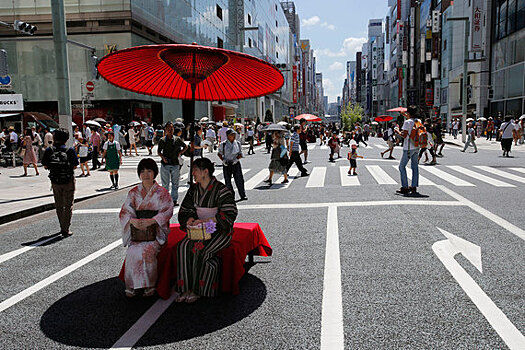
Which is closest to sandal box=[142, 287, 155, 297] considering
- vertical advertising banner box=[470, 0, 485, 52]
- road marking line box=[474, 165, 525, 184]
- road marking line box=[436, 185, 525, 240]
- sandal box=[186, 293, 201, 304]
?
sandal box=[186, 293, 201, 304]

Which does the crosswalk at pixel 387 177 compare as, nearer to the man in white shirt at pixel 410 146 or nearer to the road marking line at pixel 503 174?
the road marking line at pixel 503 174

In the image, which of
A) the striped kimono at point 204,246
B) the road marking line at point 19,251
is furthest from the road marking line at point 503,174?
the road marking line at point 19,251

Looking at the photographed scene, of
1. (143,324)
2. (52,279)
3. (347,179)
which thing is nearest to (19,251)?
(52,279)

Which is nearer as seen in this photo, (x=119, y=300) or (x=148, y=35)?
(x=119, y=300)

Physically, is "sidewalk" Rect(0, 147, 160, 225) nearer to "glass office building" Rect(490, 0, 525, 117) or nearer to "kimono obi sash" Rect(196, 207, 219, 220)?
"kimono obi sash" Rect(196, 207, 219, 220)

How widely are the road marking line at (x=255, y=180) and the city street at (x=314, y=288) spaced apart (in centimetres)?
401

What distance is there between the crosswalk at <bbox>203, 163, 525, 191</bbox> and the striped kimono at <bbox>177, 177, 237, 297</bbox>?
787 centimetres

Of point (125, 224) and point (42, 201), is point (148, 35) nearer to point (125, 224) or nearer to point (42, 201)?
point (42, 201)

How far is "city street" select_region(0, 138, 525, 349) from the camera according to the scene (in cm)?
348

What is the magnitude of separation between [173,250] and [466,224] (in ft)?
16.6

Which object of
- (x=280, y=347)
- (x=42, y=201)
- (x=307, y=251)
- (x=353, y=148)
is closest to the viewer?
(x=280, y=347)

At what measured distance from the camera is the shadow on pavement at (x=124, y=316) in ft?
11.6

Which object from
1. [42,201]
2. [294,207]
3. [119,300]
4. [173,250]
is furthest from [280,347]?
[42,201]

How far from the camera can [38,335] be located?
3.58 meters
